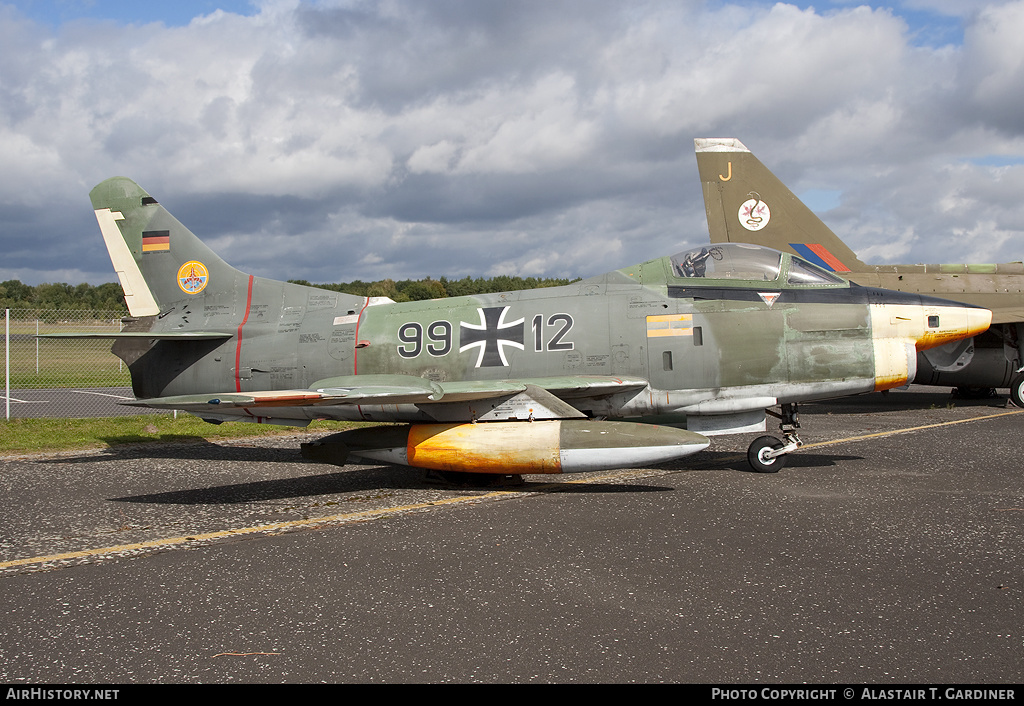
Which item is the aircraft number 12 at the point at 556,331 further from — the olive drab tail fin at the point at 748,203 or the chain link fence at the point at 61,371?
the olive drab tail fin at the point at 748,203

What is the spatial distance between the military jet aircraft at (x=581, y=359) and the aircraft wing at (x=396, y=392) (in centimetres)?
3

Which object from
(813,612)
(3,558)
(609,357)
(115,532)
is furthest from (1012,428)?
(3,558)

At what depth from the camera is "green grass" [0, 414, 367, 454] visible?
10586 millimetres

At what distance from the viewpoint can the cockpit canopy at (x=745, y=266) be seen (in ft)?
27.0

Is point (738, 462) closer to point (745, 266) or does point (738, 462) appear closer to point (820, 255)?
point (745, 266)

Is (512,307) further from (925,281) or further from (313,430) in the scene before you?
(925,281)

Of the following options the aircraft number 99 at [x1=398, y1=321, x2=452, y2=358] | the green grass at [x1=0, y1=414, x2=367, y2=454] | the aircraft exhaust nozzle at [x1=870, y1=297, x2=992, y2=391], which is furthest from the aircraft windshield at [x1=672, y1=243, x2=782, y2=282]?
the green grass at [x1=0, y1=414, x2=367, y2=454]

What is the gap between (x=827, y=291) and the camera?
8.11m

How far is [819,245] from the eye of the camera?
15992mm

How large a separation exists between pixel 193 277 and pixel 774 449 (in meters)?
8.12

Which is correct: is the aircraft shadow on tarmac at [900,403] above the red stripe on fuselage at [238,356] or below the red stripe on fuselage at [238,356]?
below

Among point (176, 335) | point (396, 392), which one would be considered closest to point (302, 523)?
point (396, 392)

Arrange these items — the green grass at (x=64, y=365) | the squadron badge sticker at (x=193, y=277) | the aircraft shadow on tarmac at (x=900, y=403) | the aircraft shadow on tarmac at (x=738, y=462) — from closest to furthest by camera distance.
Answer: the aircraft shadow on tarmac at (x=738, y=462)
the squadron badge sticker at (x=193, y=277)
the aircraft shadow on tarmac at (x=900, y=403)
the green grass at (x=64, y=365)

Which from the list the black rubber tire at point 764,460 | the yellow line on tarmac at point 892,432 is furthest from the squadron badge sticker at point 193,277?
the yellow line on tarmac at point 892,432
